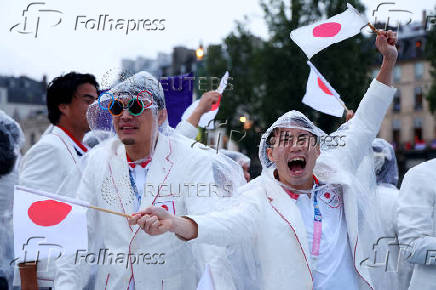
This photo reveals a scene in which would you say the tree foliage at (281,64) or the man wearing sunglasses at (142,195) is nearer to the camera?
the man wearing sunglasses at (142,195)

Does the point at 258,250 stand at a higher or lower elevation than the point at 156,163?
lower

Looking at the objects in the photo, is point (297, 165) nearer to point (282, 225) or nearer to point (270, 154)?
point (270, 154)

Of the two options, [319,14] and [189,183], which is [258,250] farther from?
[319,14]

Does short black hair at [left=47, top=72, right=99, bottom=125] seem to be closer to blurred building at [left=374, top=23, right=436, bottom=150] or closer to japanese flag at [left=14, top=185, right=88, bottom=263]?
japanese flag at [left=14, top=185, right=88, bottom=263]

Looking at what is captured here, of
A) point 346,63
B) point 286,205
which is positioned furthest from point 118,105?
point 346,63

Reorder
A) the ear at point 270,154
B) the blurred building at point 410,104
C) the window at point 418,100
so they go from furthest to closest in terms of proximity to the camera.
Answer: the window at point 418,100, the blurred building at point 410,104, the ear at point 270,154

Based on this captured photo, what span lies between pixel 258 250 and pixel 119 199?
0.80 m

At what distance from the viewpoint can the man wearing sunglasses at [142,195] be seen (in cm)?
345

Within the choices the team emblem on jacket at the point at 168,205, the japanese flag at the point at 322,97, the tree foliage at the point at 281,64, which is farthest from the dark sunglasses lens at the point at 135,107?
the tree foliage at the point at 281,64

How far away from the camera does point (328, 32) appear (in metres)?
4.16

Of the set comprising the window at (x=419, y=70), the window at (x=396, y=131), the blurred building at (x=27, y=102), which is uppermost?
the window at (x=419, y=70)

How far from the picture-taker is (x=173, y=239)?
3514 millimetres

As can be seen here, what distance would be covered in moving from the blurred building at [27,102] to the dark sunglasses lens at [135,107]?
54.0 m

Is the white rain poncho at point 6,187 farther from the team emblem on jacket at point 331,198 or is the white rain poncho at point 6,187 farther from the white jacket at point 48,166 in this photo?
the team emblem on jacket at point 331,198
